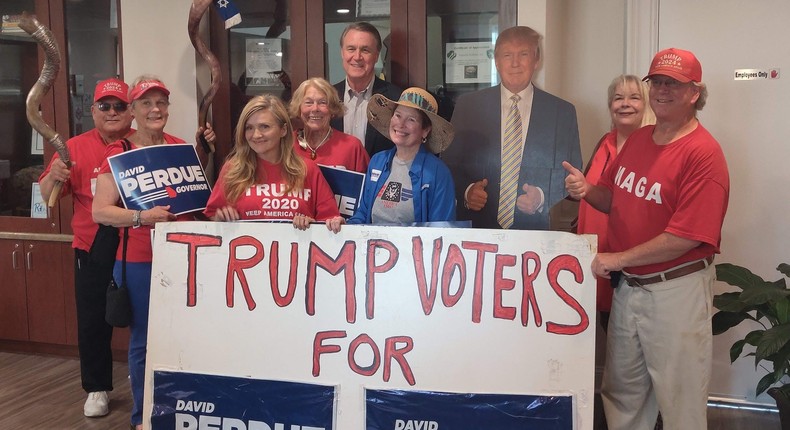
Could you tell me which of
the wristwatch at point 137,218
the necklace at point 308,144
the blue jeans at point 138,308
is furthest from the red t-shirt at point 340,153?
the blue jeans at point 138,308

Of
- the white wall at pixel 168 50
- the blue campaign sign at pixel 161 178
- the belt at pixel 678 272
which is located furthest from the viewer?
the white wall at pixel 168 50

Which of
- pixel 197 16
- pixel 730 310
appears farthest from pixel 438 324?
pixel 197 16

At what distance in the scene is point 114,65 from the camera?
13.3 ft

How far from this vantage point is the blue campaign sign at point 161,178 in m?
2.72

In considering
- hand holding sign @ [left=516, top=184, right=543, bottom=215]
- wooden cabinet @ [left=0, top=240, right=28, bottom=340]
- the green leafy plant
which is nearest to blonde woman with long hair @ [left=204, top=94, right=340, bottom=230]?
hand holding sign @ [left=516, top=184, right=543, bottom=215]

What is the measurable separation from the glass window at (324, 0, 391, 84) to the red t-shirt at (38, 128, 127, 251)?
1.16m

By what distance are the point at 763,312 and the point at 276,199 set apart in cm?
194

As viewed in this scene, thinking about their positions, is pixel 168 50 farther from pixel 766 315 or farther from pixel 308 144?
pixel 766 315

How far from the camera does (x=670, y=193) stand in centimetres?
229

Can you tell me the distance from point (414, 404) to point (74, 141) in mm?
2060

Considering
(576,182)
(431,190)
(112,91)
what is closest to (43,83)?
(112,91)

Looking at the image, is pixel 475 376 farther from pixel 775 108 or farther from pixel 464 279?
pixel 775 108

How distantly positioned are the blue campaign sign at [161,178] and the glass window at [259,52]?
3.12 ft

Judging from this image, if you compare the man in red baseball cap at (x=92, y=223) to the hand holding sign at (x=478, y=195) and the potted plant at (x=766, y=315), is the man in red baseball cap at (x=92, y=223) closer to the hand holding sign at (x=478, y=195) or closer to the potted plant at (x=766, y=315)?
the hand holding sign at (x=478, y=195)
